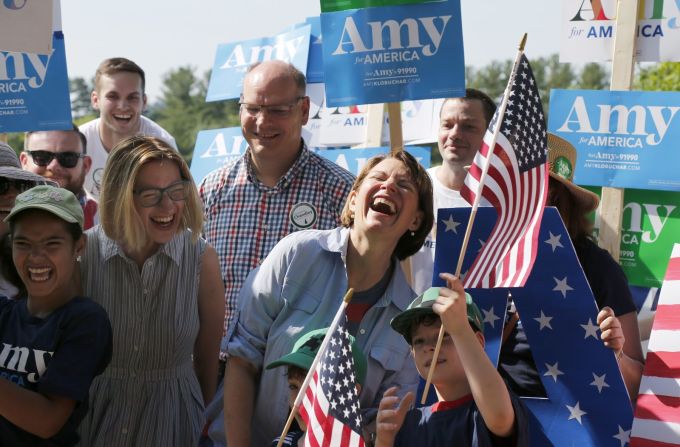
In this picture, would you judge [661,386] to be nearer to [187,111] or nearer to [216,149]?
[216,149]

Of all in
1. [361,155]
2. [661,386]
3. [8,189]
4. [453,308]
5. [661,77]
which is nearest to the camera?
[453,308]

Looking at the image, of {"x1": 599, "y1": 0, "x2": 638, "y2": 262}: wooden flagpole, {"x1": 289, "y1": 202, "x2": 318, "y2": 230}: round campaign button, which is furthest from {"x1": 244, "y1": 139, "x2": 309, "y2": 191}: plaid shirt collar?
{"x1": 599, "y1": 0, "x2": 638, "y2": 262}: wooden flagpole

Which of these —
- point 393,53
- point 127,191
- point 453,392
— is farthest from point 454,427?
point 393,53

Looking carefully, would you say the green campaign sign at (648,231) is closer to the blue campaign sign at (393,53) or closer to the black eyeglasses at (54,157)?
the blue campaign sign at (393,53)

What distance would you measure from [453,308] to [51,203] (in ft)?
5.40

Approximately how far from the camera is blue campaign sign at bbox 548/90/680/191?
300 inches

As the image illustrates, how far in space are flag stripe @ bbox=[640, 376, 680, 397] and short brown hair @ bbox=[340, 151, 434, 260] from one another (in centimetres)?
104

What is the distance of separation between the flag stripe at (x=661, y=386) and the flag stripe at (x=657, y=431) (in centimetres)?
13

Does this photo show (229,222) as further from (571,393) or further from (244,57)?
(244,57)

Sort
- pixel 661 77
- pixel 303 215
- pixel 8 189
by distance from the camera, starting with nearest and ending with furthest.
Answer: pixel 8 189 → pixel 303 215 → pixel 661 77

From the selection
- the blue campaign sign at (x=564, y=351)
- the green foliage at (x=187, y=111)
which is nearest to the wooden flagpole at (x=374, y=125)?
the blue campaign sign at (x=564, y=351)

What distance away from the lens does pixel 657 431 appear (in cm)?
394

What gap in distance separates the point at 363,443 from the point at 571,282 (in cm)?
106

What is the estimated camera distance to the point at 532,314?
13.8 ft
